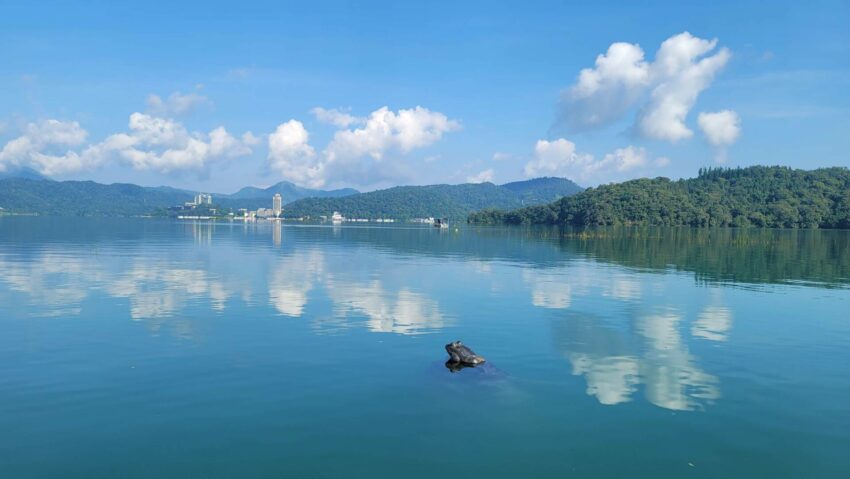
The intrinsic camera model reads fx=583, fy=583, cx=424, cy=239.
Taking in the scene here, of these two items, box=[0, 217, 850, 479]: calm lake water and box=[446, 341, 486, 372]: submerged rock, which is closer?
box=[0, 217, 850, 479]: calm lake water

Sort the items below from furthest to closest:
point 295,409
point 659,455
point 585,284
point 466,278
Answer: point 466,278
point 585,284
point 295,409
point 659,455

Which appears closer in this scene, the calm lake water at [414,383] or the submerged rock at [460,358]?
the calm lake water at [414,383]

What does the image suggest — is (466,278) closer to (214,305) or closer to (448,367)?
(214,305)

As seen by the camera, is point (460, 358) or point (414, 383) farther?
point (460, 358)

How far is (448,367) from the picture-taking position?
20.3 meters

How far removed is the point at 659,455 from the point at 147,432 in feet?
40.0

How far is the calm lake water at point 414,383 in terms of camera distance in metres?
13.1

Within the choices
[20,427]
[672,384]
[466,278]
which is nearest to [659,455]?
[672,384]

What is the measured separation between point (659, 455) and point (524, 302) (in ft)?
72.9

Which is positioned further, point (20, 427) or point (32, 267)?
point (32, 267)

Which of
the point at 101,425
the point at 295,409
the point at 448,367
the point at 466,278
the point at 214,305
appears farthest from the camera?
the point at 466,278

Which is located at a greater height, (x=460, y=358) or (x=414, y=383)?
(x=460, y=358)

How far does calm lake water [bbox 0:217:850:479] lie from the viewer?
13.1 m

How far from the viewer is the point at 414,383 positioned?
18.6 metres
